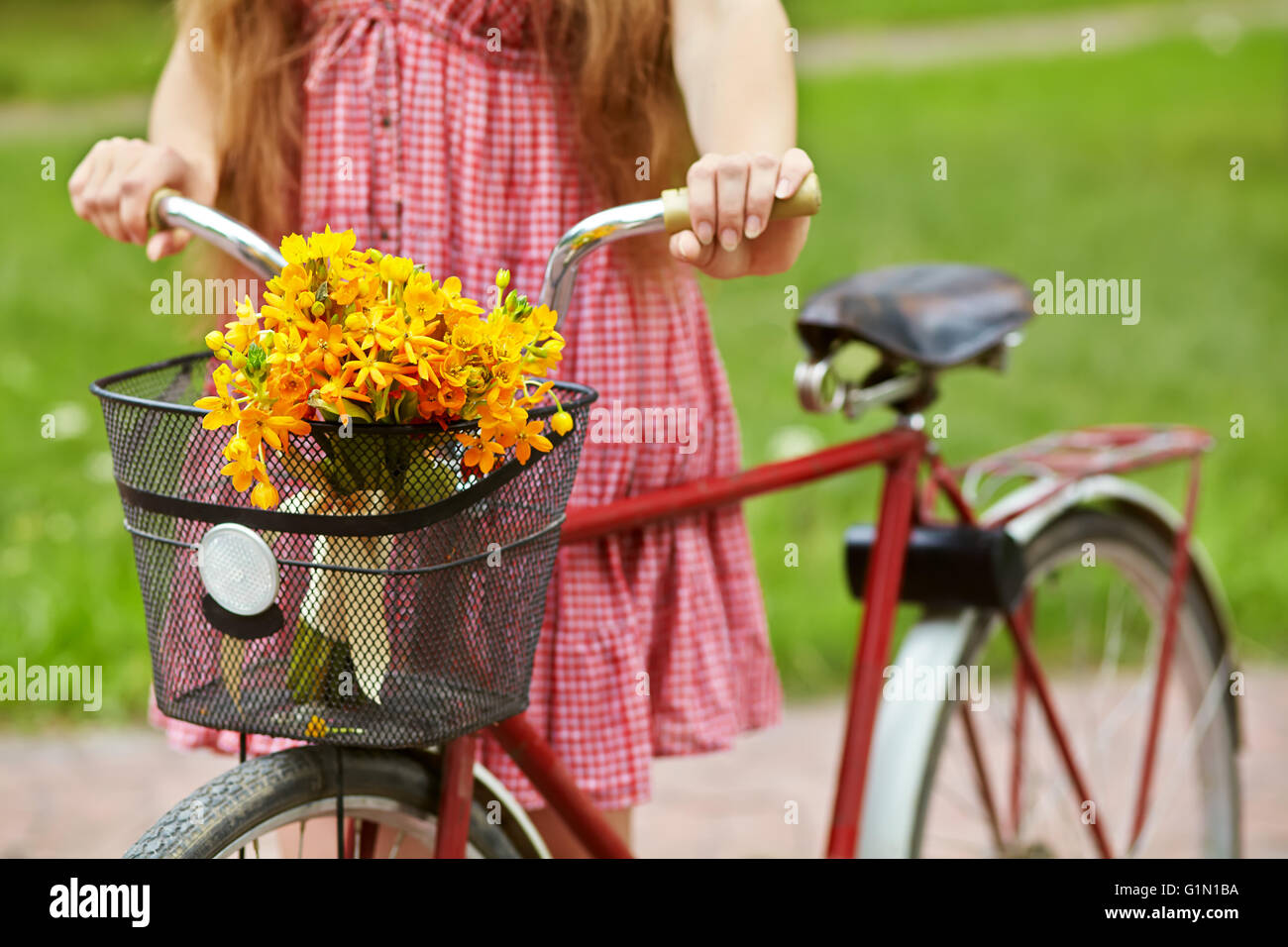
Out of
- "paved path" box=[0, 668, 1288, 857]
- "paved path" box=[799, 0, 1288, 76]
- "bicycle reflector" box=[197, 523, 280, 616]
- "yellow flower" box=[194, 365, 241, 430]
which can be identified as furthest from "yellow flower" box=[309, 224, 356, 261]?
"paved path" box=[799, 0, 1288, 76]

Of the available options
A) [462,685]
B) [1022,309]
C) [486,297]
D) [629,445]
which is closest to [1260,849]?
[1022,309]

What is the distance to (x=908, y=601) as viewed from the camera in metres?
2.04

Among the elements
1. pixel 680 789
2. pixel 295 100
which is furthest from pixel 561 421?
pixel 680 789

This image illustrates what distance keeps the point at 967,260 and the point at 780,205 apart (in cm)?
519

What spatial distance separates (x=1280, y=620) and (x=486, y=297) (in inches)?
117

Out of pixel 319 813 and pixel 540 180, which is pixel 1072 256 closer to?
pixel 540 180

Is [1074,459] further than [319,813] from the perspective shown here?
Yes

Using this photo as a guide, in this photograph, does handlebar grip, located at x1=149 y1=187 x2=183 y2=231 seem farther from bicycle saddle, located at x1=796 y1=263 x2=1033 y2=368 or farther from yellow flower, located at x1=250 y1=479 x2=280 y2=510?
bicycle saddle, located at x1=796 y1=263 x2=1033 y2=368

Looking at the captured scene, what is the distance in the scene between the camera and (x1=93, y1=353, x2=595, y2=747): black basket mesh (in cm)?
118

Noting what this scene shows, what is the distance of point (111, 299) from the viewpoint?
5.82 metres

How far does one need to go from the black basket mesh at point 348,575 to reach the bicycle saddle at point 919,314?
2.21 feet

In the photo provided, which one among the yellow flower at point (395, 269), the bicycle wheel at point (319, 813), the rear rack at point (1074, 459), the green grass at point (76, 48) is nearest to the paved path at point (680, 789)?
the rear rack at point (1074, 459)

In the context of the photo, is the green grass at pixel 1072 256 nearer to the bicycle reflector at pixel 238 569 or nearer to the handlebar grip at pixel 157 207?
the handlebar grip at pixel 157 207

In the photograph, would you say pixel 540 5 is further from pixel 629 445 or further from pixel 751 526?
pixel 751 526
